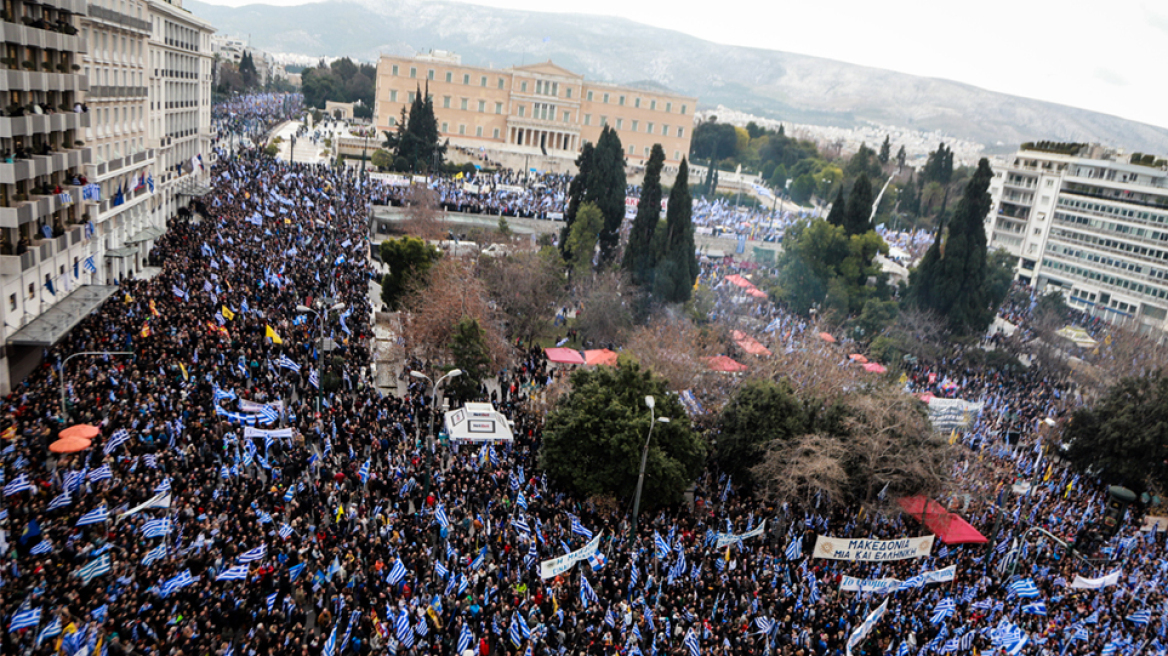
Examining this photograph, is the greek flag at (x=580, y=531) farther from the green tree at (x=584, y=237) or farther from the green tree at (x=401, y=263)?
the green tree at (x=584, y=237)

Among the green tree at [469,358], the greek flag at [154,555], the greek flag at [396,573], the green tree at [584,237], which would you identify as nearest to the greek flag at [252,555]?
the greek flag at [154,555]

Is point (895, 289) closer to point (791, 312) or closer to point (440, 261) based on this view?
point (791, 312)

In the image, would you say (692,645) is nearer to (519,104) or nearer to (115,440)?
(115,440)

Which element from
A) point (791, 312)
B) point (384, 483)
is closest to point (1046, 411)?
point (791, 312)

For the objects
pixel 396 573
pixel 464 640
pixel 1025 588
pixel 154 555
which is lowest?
pixel 1025 588

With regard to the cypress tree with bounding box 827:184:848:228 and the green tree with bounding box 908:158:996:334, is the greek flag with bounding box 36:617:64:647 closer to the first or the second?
the green tree with bounding box 908:158:996:334

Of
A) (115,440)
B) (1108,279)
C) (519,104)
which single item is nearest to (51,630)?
(115,440)

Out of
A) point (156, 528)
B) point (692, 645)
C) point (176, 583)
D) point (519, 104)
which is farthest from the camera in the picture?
point (519, 104)
